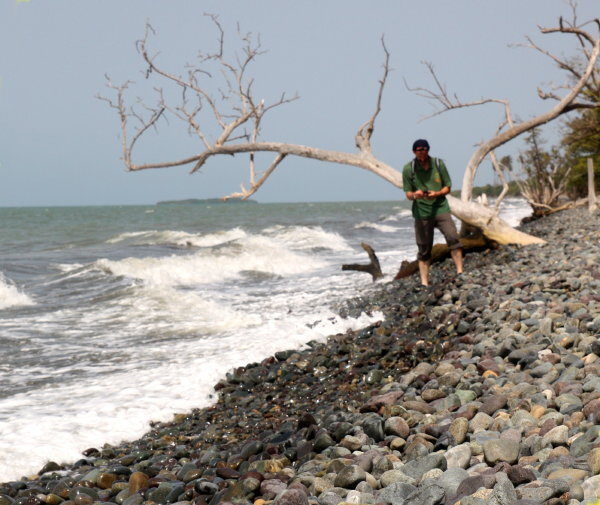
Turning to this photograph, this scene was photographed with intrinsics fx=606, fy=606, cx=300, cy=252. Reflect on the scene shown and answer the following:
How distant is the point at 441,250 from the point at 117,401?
8.83m

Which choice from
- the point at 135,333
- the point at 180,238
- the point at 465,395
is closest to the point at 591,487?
the point at 465,395

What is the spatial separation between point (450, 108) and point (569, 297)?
9047 millimetres

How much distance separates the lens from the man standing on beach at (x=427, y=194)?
355 inches

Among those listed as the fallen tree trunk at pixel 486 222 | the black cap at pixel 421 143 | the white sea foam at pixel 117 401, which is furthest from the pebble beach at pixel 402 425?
the fallen tree trunk at pixel 486 222

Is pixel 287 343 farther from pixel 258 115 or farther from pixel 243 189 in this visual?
pixel 258 115

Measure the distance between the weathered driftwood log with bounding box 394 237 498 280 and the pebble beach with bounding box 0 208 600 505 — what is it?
17.2 ft

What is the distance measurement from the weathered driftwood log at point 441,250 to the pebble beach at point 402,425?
5239 millimetres

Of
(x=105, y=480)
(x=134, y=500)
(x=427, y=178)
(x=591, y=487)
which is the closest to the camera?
(x=591, y=487)

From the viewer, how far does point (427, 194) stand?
914cm

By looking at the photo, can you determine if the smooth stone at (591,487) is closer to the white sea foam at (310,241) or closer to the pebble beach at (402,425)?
the pebble beach at (402,425)

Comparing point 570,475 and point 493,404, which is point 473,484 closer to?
point 570,475

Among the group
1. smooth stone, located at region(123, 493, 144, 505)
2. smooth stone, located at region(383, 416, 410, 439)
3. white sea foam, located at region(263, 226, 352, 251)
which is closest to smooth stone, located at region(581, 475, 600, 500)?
smooth stone, located at region(383, 416, 410, 439)

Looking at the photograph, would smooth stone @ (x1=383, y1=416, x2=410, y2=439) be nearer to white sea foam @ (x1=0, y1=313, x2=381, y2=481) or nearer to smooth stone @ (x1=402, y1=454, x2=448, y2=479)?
smooth stone @ (x1=402, y1=454, x2=448, y2=479)

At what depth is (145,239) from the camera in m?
34.6
